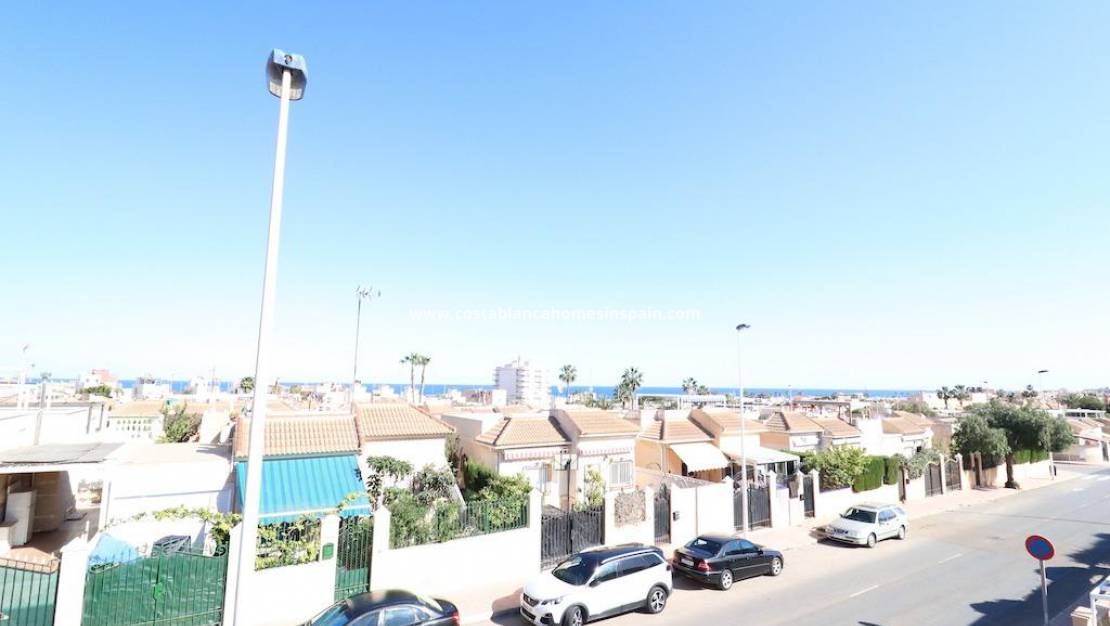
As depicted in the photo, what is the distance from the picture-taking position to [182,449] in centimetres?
2242

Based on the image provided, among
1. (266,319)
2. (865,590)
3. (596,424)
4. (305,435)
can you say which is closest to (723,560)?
(865,590)

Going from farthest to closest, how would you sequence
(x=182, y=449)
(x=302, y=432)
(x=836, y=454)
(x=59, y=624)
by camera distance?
(x=836, y=454) < (x=182, y=449) < (x=302, y=432) < (x=59, y=624)

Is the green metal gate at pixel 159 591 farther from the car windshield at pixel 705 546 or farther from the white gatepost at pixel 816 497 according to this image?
the white gatepost at pixel 816 497

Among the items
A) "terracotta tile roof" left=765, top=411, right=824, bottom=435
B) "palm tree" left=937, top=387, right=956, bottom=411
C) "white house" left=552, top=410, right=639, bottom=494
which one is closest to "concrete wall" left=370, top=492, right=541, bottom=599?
"white house" left=552, top=410, right=639, bottom=494

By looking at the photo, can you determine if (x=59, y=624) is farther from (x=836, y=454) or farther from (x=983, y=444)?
(x=983, y=444)

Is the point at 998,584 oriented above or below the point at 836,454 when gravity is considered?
below

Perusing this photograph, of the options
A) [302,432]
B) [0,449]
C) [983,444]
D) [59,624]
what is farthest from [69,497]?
[983,444]

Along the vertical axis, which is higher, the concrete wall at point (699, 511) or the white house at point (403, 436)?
the white house at point (403, 436)

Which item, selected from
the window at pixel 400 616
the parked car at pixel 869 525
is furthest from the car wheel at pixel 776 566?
the window at pixel 400 616

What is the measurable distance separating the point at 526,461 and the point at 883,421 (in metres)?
36.7

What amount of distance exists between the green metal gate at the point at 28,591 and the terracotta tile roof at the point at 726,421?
101 ft

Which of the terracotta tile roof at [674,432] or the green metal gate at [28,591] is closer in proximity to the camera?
the green metal gate at [28,591]

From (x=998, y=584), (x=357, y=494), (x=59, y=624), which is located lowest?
(x=998, y=584)

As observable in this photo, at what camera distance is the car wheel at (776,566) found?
674 inches
